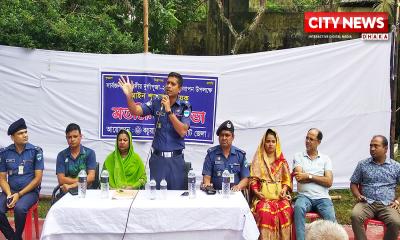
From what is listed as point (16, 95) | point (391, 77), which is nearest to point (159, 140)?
point (16, 95)

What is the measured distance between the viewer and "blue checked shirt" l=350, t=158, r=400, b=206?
15.6 ft

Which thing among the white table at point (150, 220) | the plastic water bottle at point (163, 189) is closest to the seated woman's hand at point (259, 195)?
the white table at point (150, 220)

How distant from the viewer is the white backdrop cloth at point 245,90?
20.1 ft

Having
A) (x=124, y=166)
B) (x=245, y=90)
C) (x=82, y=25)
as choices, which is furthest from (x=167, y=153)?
(x=82, y=25)

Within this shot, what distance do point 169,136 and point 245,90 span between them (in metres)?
1.84

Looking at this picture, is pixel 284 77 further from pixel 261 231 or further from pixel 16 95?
pixel 16 95

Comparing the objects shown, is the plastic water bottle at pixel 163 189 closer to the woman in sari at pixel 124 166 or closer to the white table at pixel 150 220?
the white table at pixel 150 220

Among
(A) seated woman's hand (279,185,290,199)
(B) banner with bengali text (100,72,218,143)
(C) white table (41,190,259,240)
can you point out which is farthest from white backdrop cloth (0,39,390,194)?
(C) white table (41,190,259,240)

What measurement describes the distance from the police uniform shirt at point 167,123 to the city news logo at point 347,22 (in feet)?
11.1

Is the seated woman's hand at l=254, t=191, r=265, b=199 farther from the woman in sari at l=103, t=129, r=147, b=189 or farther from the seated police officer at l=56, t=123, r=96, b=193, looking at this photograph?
the seated police officer at l=56, t=123, r=96, b=193

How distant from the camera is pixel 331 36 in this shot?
8.73 m

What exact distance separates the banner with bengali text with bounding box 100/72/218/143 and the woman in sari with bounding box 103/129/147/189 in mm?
Result: 1150

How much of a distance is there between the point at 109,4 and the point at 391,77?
4.84m

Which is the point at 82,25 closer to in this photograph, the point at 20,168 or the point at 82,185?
the point at 20,168
